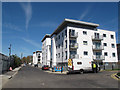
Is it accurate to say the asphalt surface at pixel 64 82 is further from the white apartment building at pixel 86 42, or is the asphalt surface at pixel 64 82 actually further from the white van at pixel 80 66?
the white apartment building at pixel 86 42

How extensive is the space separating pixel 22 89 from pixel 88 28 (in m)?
30.5

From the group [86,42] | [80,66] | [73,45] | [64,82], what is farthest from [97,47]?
[64,82]

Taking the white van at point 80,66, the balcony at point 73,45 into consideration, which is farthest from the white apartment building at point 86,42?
the white van at point 80,66

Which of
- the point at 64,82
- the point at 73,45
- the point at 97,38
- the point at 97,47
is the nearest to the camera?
the point at 64,82

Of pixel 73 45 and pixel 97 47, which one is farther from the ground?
pixel 73 45

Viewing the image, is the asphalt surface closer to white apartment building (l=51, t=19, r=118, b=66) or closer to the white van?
the white van

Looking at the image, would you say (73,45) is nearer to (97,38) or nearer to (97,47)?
(97,47)

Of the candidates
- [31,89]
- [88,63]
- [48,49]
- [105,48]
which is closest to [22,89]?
[31,89]

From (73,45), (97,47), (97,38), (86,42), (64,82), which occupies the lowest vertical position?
(64,82)

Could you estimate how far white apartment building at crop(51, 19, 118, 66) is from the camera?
Answer: 3175cm

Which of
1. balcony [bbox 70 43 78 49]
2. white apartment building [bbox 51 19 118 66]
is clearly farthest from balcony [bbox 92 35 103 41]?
balcony [bbox 70 43 78 49]

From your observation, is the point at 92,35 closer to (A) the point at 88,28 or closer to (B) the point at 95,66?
(A) the point at 88,28

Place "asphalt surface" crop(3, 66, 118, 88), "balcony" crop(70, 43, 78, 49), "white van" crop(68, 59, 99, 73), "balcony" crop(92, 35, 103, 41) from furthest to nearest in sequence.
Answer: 1. "balcony" crop(92, 35, 103, 41)
2. "balcony" crop(70, 43, 78, 49)
3. "white van" crop(68, 59, 99, 73)
4. "asphalt surface" crop(3, 66, 118, 88)

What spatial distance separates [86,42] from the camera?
34156mm
